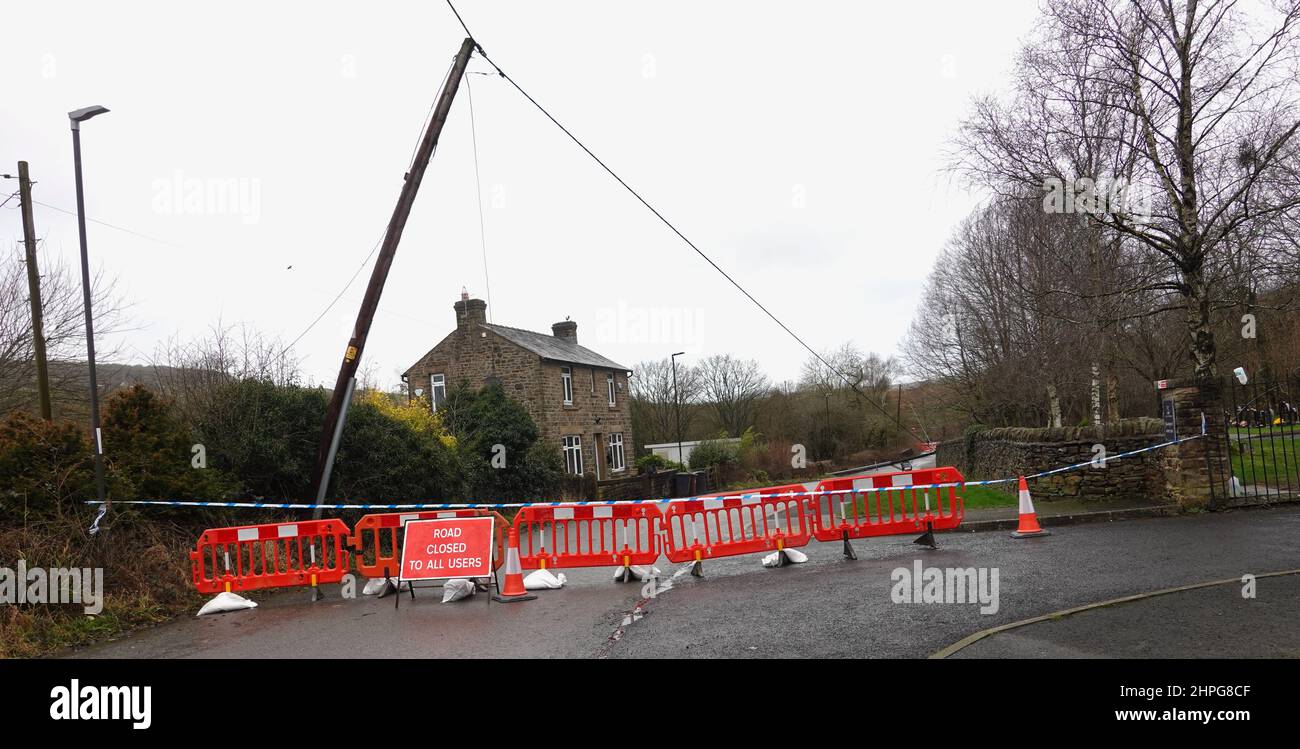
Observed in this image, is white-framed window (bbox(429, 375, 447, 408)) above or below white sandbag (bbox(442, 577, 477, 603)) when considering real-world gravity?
above

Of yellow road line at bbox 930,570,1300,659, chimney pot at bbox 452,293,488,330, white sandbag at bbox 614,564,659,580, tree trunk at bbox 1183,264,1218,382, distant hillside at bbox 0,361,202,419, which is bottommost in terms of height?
white sandbag at bbox 614,564,659,580

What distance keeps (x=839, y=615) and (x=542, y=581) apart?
13.2 feet

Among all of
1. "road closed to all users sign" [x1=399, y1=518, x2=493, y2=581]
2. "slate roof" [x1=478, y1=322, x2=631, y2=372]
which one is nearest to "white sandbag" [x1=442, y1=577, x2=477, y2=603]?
"road closed to all users sign" [x1=399, y1=518, x2=493, y2=581]

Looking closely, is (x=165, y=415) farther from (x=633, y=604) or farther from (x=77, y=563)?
(x=633, y=604)

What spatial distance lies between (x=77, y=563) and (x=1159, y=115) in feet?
56.0

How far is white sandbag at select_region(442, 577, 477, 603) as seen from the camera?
29.6 ft

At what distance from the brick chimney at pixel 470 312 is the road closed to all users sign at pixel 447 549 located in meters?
21.9

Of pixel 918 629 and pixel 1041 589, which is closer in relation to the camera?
pixel 918 629

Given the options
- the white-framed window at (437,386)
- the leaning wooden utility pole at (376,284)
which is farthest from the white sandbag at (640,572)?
the white-framed window at (437,386)

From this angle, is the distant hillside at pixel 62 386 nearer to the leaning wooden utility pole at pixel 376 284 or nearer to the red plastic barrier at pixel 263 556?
the leaning wooden utility pole at pixel 376 284

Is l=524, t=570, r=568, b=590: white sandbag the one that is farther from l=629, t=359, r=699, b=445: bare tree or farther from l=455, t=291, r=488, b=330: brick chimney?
l=629, t=359, r=699, b=445: bare tree

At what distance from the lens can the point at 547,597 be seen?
29.7ft

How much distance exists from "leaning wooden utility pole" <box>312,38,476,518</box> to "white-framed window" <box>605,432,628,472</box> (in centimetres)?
2227

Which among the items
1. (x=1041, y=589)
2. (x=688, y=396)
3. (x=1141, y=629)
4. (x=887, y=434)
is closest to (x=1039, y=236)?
(x=1041, y=589)
